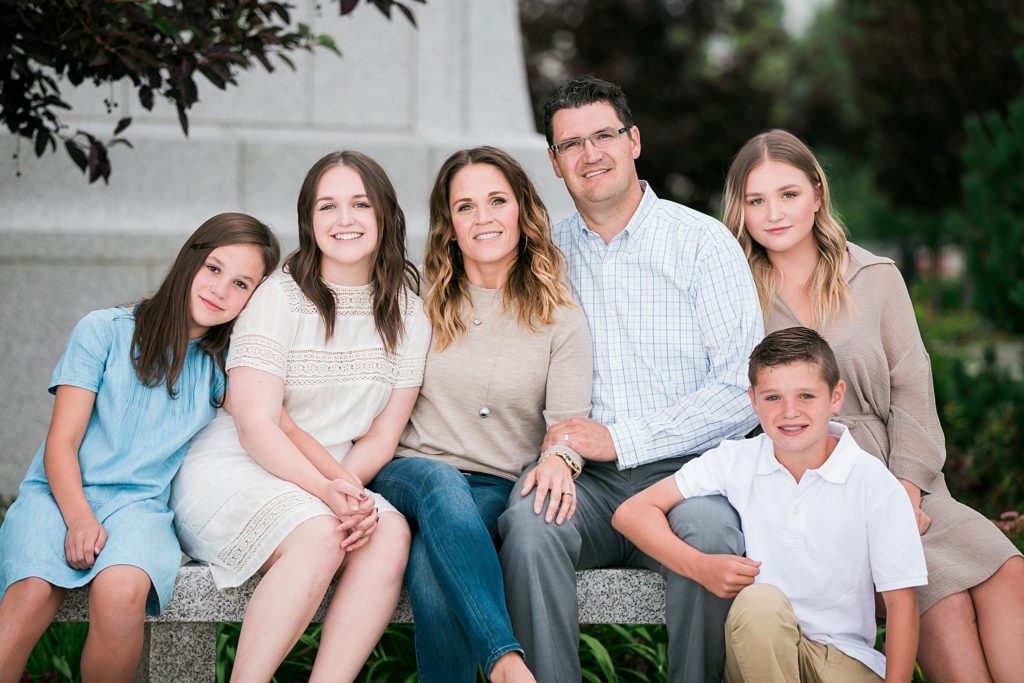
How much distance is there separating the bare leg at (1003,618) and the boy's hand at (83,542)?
2321 mm

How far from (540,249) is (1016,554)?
1.61 m

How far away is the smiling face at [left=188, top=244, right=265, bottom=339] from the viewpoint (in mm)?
3158

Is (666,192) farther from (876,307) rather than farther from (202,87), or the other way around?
(876,307)

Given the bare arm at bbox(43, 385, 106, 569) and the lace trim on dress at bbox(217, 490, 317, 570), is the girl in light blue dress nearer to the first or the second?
the bare arm at bbox(43, 385, 106, 569)

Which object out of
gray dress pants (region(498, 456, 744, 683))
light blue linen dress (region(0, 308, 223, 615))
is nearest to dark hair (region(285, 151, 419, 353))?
light blue linen dress (region(0, 308, 223, 615))

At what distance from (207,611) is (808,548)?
1.61 metres

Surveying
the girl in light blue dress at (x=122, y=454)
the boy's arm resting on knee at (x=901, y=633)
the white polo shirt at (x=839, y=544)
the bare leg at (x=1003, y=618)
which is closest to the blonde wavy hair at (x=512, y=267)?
the girl in light blue dress at (x=122, y=454)

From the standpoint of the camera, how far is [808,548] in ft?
8.91

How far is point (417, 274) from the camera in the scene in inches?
137

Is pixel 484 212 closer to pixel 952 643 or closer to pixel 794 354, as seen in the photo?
pixel 794 354

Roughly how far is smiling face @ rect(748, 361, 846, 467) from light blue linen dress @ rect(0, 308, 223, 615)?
1623 millimetres

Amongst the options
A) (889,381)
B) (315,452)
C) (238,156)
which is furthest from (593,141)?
(238,156)

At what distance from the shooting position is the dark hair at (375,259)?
10.5 feet

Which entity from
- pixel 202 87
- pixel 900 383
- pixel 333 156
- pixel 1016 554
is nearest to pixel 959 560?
pixel 1016 554
